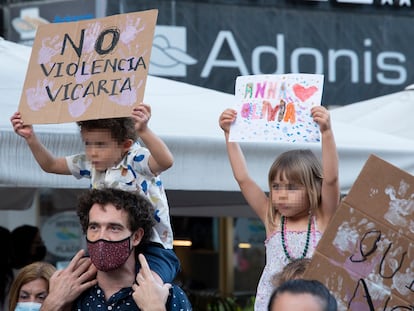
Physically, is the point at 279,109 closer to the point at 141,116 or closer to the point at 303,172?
the point at 303,172

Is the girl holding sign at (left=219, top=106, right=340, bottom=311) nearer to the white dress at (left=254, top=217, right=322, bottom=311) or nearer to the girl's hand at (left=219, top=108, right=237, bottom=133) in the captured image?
the white dress at (left=254, top=217, right=322, bottom=311)

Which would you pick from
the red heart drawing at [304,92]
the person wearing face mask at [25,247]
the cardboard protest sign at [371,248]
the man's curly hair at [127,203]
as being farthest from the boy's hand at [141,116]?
the person wearing face mask at [25,247]

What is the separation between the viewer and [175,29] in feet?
32.9

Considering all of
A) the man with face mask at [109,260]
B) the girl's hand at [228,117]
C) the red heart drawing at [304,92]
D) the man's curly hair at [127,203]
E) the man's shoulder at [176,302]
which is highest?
the red heart drawing at [304,92]

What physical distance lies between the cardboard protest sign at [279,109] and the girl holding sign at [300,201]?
0.06m

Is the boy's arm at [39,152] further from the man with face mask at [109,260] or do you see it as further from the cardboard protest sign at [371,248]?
the cardboard protest sign at [371,248]

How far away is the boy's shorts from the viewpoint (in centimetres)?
386

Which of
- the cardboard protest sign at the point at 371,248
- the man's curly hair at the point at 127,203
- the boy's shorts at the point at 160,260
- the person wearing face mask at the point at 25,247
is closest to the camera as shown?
the cardboard protest sign at the point at 371,248

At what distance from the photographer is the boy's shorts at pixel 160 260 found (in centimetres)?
386

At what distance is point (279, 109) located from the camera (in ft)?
13.8

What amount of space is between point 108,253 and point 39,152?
0.78 metres

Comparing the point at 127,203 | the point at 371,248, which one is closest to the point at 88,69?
the point at 127,203

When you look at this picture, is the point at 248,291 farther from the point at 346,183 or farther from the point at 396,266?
the point at 396,266

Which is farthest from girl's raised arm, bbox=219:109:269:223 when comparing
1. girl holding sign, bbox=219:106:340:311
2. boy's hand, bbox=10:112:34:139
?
boy's hand, bbox=10:112:34:139
